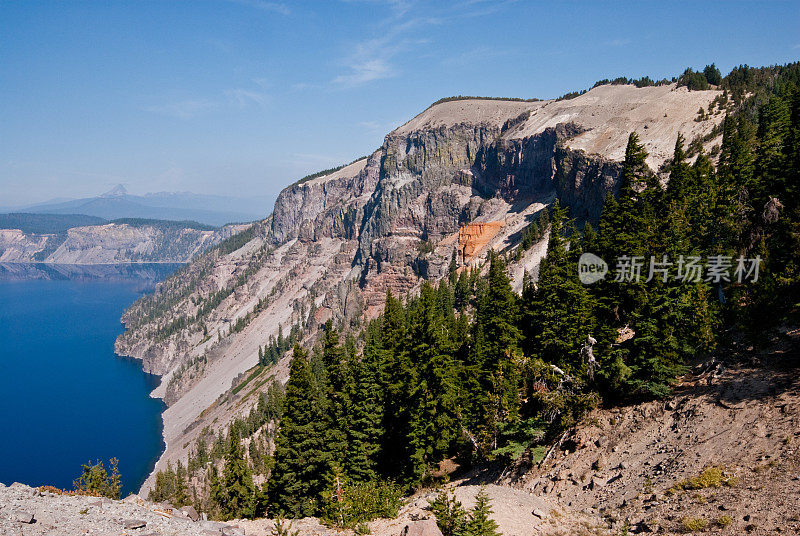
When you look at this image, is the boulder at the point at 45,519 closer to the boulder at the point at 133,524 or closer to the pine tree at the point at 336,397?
the boulder at the point at 133,524

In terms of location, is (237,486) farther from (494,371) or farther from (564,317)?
(564,317)

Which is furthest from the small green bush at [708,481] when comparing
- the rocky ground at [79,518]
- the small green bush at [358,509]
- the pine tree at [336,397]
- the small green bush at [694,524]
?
the pine tree at [336,397]

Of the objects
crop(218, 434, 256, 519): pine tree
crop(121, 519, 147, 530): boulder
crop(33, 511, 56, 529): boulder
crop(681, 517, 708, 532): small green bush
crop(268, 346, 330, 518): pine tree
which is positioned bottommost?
crop(218, 434, 256, 519): pine tree

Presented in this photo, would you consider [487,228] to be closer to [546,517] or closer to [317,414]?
[317,414]

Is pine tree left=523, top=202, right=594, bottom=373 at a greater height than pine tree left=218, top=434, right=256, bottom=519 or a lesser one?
greater

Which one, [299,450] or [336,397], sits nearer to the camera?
[299,450]

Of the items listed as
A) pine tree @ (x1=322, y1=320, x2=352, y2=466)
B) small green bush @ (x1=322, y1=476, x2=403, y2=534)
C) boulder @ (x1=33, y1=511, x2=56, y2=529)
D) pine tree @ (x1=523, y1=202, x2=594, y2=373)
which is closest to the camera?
boulder @ (x1=33, y1=511, x2=56, y2=529)

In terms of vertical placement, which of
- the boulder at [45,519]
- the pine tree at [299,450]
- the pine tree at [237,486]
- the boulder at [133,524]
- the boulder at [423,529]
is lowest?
the pine tree at [237,486]

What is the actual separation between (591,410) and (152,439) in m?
176

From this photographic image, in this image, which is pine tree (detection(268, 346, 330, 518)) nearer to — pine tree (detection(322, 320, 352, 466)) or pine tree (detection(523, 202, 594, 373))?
pine tree (detection(322, 320, 352, 466))

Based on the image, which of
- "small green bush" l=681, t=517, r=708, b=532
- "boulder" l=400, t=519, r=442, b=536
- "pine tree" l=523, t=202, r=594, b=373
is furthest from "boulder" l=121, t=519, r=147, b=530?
"pine tree" l=523, t=202, r=594, b=373

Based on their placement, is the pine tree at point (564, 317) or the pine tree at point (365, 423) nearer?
the pine tree at point (564, 317)

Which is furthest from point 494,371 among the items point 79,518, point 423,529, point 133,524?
point 79,518

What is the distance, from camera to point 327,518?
Answer: 23188mm
